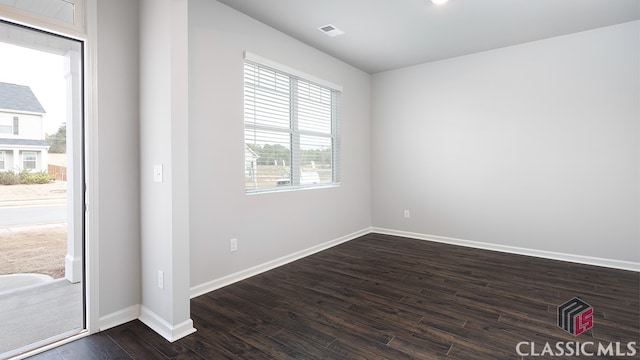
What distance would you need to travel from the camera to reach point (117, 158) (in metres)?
2.40

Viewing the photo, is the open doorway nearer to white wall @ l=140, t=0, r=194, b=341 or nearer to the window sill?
white wall @ l=140, t=0, r=194, b=341

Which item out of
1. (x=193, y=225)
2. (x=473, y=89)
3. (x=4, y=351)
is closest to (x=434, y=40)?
(x=473, y=89)

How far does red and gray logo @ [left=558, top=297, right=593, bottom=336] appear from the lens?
2336 mm

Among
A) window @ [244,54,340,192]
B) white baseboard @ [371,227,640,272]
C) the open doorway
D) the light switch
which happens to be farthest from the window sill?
the open doorway

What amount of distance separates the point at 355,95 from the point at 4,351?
4718mm

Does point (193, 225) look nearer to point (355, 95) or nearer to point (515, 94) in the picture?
point (355, 95)

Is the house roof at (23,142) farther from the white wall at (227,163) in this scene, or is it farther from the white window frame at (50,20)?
the white wall at (227,163)

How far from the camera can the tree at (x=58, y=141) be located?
2.40m

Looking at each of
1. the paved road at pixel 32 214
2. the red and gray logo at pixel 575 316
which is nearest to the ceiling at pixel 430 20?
the paved road at pixel 32 214

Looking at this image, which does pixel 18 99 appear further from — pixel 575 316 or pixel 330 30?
pixel 575 316

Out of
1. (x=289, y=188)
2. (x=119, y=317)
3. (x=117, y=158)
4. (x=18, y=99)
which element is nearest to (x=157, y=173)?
(x=117, y=158)

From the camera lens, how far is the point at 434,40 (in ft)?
13.1

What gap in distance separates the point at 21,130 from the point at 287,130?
2.41m

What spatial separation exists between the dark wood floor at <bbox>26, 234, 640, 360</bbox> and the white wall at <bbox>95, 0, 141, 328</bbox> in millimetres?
321
